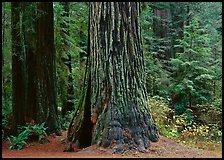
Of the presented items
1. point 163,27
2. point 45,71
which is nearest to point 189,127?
point 45,71

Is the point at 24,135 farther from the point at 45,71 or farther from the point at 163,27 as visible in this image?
the point at 163,27

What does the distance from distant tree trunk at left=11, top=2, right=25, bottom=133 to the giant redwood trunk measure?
325 cm

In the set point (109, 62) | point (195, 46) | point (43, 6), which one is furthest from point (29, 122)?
point (195, 46)

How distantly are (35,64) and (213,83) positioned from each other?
39.3 ft

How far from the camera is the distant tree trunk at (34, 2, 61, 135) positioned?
9453mm

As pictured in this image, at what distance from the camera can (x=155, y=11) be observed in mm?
22047

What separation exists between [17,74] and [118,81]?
4.09 meters

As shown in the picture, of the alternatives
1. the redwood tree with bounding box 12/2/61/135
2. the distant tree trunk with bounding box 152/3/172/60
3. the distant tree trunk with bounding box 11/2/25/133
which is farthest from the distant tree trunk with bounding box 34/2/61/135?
the distant tree trunk with bounding box 152/3/172/60

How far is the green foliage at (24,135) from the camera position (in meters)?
7.98

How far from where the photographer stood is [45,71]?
9609 mm

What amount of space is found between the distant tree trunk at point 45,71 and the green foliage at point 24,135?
27.9 inches

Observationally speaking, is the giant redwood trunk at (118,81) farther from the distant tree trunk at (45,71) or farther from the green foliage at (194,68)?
the green foliage at (194,68)

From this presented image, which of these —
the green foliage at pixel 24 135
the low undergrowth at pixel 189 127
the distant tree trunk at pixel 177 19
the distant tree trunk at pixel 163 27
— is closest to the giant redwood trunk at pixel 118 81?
the green foliage at pixel 24 135

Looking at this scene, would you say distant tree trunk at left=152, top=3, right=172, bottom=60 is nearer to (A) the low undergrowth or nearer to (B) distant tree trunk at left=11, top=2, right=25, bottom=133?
(A) the low undergrowth
